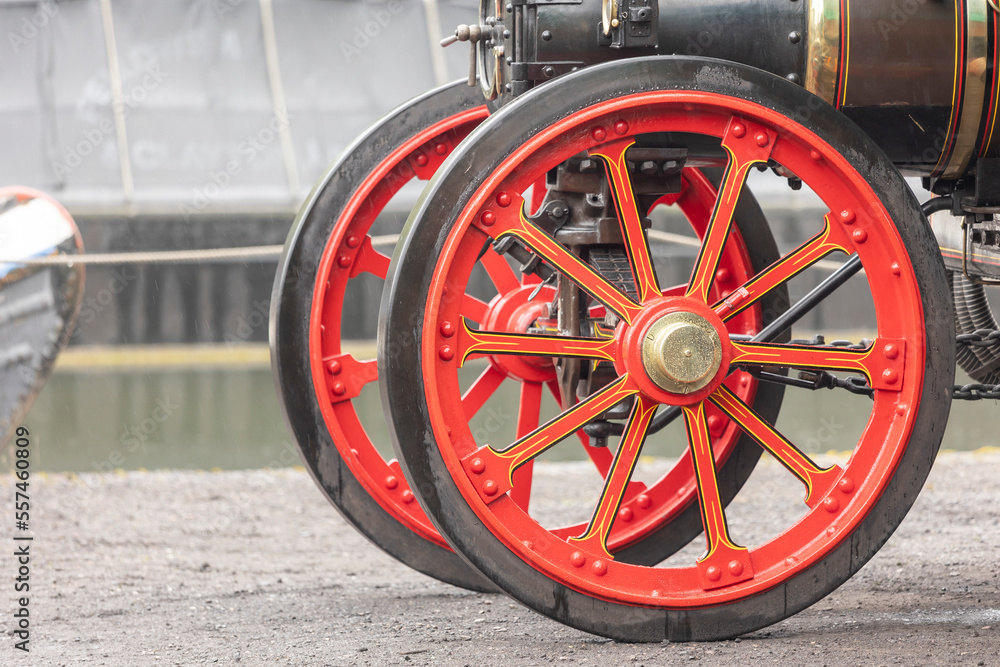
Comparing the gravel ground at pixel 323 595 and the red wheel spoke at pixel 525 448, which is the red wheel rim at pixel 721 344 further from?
the gravel ground at pixel 323 595

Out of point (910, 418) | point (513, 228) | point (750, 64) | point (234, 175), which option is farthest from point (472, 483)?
point (234, 175)

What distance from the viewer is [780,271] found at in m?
2.88

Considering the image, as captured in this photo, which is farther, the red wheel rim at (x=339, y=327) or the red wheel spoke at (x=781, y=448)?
the red wheel rim at (x=339, y=327)

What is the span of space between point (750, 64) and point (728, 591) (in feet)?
4.27

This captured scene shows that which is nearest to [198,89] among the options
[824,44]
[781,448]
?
[824,44]

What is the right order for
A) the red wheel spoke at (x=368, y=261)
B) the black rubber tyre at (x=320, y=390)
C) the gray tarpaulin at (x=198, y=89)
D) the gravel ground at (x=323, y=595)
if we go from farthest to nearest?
1. the gray tarpaulin at (x=198, y=89)
2. the red wheel spoke at (x=368, y=261)
3. the black rubber tyre at (x=320, y=390)
4. the gravel ground at (x=323, y=595)

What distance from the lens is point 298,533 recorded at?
5.07m

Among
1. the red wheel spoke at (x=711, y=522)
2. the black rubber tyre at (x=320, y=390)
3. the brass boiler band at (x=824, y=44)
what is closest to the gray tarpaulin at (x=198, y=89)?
the black rubber tyre at (x=320, y=390)

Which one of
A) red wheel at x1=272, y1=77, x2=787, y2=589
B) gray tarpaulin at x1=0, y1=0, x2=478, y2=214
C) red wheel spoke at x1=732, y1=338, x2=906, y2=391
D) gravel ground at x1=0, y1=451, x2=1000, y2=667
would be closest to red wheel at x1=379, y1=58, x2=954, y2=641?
red wheel spoke at x1=732, y1=338, x2=906, y2=391

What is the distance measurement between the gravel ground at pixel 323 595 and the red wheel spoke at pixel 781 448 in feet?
1.28

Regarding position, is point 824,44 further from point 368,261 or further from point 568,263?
point 368,261

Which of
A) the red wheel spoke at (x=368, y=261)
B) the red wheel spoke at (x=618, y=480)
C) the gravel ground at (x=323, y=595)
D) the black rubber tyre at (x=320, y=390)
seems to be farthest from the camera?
the red wheel spoke at (x=368, y=261)

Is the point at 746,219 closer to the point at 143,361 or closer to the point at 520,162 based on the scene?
the point at 520,162

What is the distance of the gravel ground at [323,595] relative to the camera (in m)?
2.91
